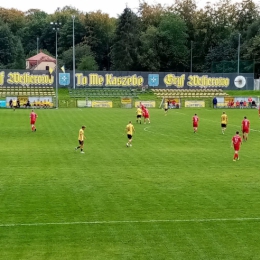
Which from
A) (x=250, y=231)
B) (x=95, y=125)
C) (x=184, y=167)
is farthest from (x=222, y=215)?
(x=95, y=125)

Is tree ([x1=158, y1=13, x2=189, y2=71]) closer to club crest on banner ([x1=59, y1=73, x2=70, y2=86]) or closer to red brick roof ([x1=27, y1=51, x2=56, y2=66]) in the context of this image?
red brick roof ([x1=27, y1=51, x2=56, y2=66])

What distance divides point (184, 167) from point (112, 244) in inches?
458

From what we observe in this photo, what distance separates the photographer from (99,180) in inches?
856

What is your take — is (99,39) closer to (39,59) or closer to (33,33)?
(39,59)

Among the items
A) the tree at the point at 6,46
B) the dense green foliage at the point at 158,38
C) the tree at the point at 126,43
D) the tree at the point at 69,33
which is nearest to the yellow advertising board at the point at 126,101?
the dense green foliage at the point at 158,38

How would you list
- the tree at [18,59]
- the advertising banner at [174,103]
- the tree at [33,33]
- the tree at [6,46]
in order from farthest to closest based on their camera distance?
the tree at [33,33], the tree at [6,46], the tree at [18,59], the advertising banner at [174,103]

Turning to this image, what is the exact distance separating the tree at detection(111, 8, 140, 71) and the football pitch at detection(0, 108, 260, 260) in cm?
7180

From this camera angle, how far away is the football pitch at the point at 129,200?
535 inches

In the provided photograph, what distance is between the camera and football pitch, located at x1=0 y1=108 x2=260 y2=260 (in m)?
13.6

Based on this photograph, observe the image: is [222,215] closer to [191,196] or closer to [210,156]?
[191,196]

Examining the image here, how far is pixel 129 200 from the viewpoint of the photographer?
18.2 metres

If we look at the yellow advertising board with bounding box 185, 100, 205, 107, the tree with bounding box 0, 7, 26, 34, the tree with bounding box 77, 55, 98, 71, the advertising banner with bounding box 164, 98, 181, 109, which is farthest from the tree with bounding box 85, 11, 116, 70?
the advertising banner with bounding box 164, 98, 181, 109

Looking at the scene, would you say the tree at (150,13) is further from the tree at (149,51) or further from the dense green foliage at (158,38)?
the tree at (149,51)

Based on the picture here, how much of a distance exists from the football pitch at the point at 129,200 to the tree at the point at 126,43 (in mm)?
71799
